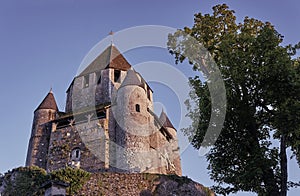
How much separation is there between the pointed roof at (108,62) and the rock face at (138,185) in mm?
14110

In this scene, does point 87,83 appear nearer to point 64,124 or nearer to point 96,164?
point 64,124

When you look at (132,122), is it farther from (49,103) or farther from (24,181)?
(24,181)

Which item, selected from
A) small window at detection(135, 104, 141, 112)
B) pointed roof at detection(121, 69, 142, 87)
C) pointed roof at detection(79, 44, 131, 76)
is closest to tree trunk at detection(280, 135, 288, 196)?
small window at detection(135, 104, 141, 112)

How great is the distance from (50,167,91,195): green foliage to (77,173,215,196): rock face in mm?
204

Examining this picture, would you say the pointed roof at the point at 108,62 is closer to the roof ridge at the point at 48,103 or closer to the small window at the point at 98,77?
the small window at the point at 98,77

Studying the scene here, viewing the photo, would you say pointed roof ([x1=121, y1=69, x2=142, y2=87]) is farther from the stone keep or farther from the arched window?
the arched window

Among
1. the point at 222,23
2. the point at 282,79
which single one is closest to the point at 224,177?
the point at 282,79

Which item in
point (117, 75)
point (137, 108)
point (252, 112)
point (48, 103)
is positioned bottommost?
point (252, 112)

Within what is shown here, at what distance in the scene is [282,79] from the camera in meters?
13.0

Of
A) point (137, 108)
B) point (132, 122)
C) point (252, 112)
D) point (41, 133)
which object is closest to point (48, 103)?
point (41, 133)

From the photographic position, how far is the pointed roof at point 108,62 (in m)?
28.0

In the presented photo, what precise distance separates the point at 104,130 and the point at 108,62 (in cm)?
746

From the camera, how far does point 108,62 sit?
92.9ft

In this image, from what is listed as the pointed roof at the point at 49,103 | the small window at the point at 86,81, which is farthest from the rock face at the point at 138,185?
the small window at the point at 86,81
